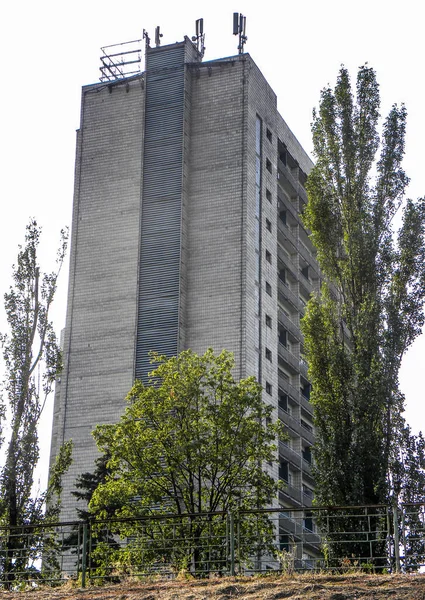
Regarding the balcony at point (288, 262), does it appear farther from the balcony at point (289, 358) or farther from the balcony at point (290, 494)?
the balcony at point (290, 494)

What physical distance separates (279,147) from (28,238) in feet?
82.6

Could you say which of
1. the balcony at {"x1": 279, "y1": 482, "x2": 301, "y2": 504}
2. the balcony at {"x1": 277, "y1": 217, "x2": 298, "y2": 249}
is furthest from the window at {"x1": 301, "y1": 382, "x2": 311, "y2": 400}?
the balcony at {"x1": 277, "y1": 217, "x2": 298, "y2": 249}

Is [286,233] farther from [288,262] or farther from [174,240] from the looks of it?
[174,240]

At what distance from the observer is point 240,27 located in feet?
184

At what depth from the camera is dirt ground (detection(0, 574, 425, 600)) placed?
17.6m

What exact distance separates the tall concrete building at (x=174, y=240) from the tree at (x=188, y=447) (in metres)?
13.5

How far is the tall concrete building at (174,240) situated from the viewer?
162 feet

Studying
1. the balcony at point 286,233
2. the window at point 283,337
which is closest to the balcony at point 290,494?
the window at point 283,337

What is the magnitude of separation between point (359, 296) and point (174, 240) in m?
18.8

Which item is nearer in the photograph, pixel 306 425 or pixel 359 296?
pixel 359 296

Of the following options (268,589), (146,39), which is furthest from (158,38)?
(268,589)

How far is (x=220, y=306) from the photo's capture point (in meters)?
49.4

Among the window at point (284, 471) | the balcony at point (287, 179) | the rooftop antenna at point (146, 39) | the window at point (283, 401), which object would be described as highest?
the rooftop antenna at point (146, 39)

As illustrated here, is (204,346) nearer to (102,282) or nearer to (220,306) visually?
(220,306)
